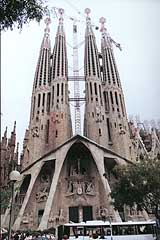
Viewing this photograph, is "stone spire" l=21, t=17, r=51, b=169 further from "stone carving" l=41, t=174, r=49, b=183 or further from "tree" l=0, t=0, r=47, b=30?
"tree" l=0, t=0, r=47, b=30

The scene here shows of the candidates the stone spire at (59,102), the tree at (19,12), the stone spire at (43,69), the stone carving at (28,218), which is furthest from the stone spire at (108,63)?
the tree at (19,12)

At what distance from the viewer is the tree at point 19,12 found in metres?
5.77

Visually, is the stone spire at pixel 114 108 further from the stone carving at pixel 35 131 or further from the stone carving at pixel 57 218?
the stone carving at pixel 57 218

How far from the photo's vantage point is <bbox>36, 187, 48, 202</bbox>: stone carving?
35844 millimetres

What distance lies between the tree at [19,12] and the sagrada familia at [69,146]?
22.2m

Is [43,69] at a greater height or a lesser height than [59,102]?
greater

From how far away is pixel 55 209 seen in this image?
3406cm

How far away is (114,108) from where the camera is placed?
150 feet

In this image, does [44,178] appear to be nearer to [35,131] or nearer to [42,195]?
[42,195]

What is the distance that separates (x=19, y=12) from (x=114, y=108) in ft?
132

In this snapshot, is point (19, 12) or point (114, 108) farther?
point (114, 108)

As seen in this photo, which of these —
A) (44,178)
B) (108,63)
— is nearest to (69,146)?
(44,178)

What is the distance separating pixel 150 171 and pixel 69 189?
1947 centimetres

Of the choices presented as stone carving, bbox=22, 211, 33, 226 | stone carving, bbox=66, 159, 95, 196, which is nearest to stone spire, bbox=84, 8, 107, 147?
stone carving, bbox=66, 159, 95, 196
